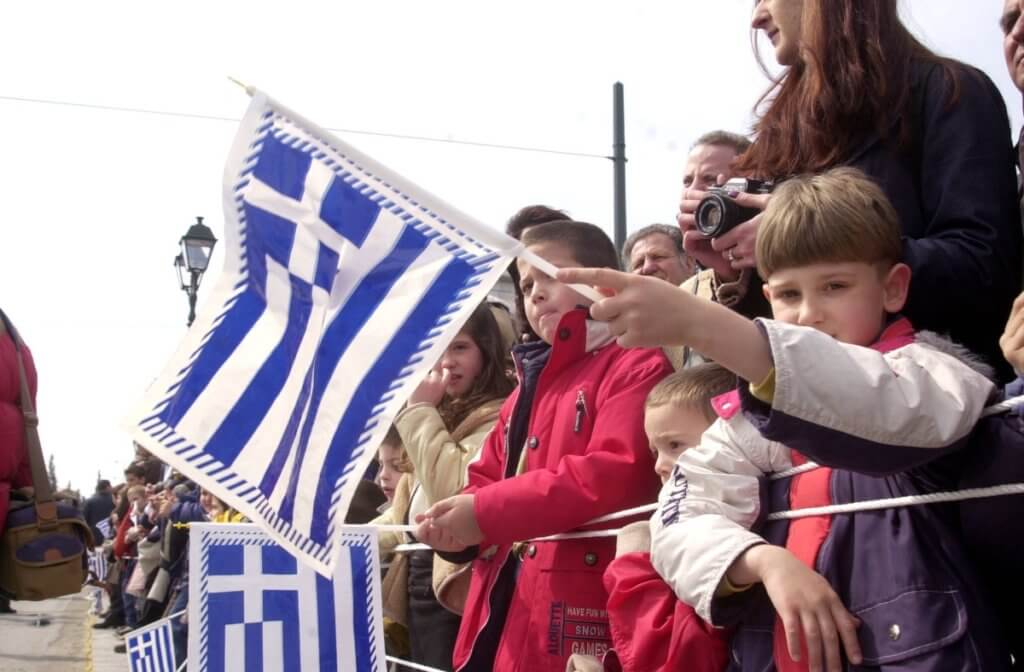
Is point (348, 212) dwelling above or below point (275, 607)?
above

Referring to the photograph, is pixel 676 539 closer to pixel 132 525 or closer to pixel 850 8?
pixel 850 8

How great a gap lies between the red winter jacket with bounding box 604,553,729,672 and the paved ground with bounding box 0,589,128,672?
832 cm

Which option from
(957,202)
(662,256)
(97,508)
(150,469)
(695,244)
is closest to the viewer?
(957,202)

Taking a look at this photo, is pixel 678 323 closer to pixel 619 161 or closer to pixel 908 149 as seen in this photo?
pixel 908 149

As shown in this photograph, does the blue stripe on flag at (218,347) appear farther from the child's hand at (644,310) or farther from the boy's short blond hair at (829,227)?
the boy's short blond hair at (829,227)

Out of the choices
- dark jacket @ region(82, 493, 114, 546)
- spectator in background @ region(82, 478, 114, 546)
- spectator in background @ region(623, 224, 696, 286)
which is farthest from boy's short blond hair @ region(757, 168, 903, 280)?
dark jacket @ region(82, 493, 114, 546)

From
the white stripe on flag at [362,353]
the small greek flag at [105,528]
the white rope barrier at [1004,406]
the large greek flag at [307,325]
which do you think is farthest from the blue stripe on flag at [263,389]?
the small greek flag at [105,528]

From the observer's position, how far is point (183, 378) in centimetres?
219

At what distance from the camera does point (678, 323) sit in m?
1.55

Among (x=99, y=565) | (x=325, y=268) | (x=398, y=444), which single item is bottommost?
(x=99, y=565)

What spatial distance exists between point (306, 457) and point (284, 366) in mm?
194

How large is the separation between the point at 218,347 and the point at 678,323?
1.05 meters

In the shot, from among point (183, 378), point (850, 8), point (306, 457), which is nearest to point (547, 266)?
point (306, 457)

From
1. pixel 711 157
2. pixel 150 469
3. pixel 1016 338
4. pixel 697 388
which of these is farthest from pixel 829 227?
pixel 150 469
